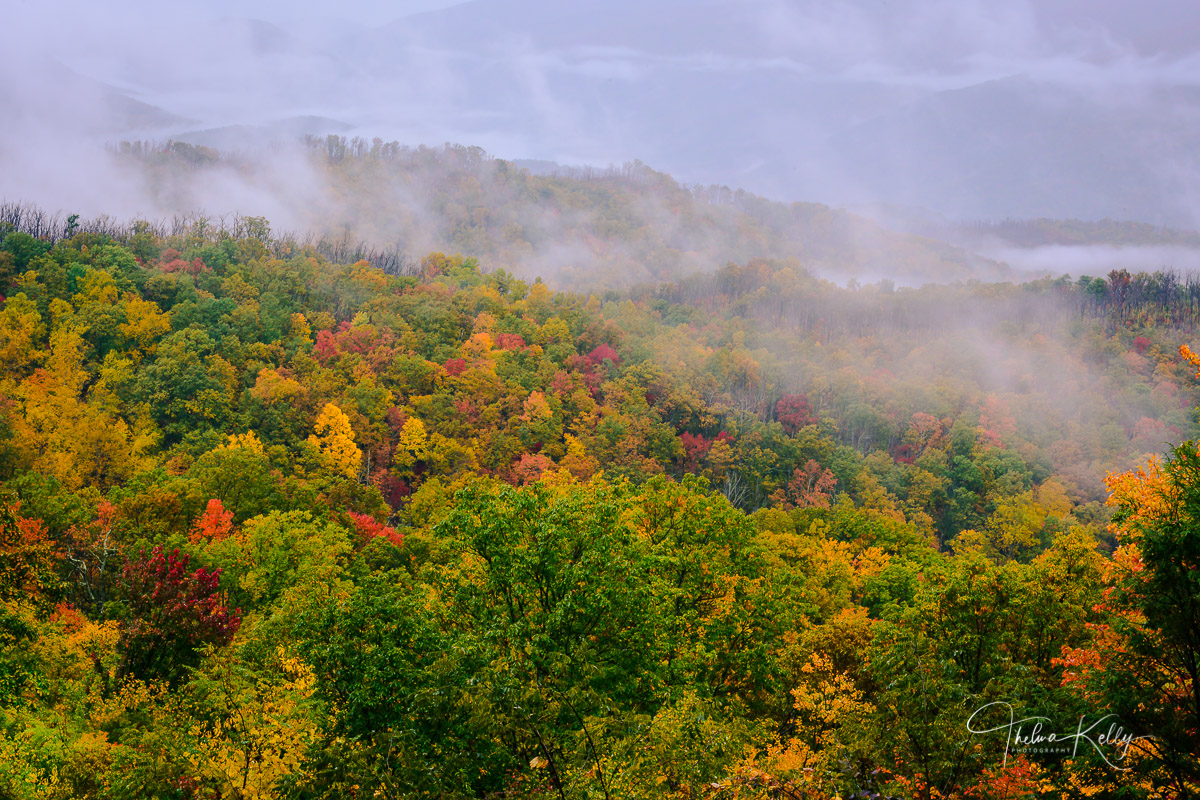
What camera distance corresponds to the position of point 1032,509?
7519 centimetres

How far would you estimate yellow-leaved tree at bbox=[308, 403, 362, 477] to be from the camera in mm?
65062

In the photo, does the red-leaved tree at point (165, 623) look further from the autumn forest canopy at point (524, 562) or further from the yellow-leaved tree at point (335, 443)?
the yellow-leaved tree at point (335, 443)

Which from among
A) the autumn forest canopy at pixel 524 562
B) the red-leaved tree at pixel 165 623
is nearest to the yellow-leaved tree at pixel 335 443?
the autumn forest canopy at pixel 524 562

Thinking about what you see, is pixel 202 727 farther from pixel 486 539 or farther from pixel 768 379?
pixel 768 379

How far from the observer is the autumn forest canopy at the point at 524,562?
1457cm

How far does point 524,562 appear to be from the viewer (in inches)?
755

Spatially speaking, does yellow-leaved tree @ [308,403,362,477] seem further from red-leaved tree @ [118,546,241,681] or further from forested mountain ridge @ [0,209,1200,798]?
red-leaved tree @ [118,546,241,681]

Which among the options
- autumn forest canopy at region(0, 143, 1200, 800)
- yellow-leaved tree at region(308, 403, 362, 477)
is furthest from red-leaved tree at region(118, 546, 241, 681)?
yellow-leaved tree at region(308, 403, 362, 477)

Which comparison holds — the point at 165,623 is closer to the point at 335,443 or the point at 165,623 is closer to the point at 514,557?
the point at 514,557

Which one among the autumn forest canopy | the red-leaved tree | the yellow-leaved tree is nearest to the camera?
the autumn forest canopy

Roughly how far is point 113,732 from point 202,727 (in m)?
5.95

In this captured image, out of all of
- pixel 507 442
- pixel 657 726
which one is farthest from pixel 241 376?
pixel 657 726

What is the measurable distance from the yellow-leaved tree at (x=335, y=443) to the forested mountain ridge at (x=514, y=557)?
0.38 m

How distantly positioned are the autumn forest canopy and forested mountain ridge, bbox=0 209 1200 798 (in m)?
0.16
